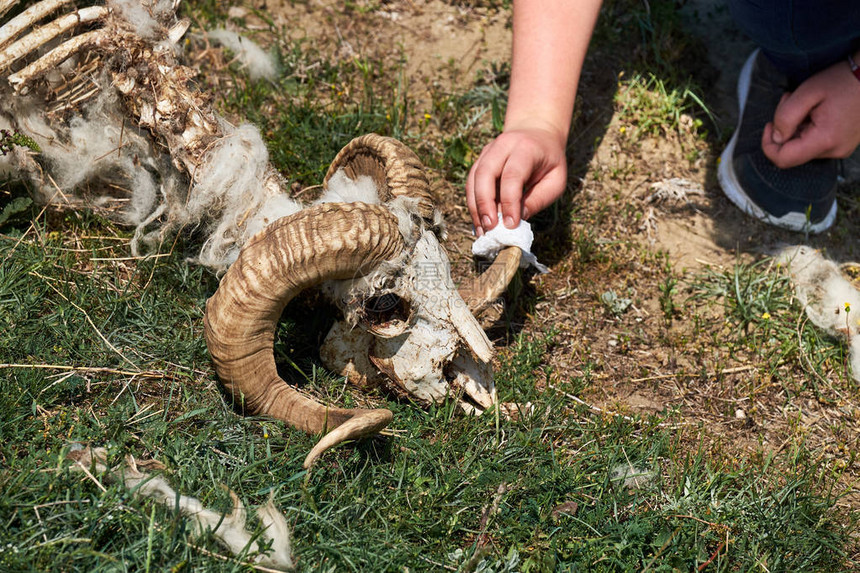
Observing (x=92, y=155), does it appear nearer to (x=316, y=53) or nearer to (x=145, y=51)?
(x=145, y=51)

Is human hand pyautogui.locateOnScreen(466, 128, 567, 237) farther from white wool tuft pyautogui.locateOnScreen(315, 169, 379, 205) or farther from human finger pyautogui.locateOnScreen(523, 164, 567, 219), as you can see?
white wool tuft pyautogui.locateOnScreen(315, 169, 379, 205)

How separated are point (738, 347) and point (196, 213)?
269 centimetres

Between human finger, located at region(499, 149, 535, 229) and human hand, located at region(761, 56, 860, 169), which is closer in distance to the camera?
human finger, located at region(499, 149, 535, 229)

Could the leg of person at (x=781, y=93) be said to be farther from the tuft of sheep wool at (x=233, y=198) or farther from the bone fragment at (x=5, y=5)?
the bone fragment at (x=5, y=5)

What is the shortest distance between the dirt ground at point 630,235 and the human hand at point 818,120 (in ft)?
1.48

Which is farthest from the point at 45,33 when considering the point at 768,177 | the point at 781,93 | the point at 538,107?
the point at 781,93

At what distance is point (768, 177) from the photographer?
4.25 m

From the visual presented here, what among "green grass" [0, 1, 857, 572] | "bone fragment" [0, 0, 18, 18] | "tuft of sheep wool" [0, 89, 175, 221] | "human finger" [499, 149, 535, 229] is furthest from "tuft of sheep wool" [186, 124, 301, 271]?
"bone fragment" [0, 0, 18, 18]

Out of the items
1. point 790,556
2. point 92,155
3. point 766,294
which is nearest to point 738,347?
point 766,294

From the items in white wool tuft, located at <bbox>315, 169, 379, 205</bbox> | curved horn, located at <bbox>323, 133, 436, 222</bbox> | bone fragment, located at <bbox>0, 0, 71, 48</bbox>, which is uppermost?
bone fragment, located at <bbox>0, 0, 71, 48</bbox>

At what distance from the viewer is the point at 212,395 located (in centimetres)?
304

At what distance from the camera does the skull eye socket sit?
294 cm

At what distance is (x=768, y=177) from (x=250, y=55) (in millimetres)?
3174

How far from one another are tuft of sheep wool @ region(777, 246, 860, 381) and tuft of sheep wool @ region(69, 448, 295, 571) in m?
2.84
